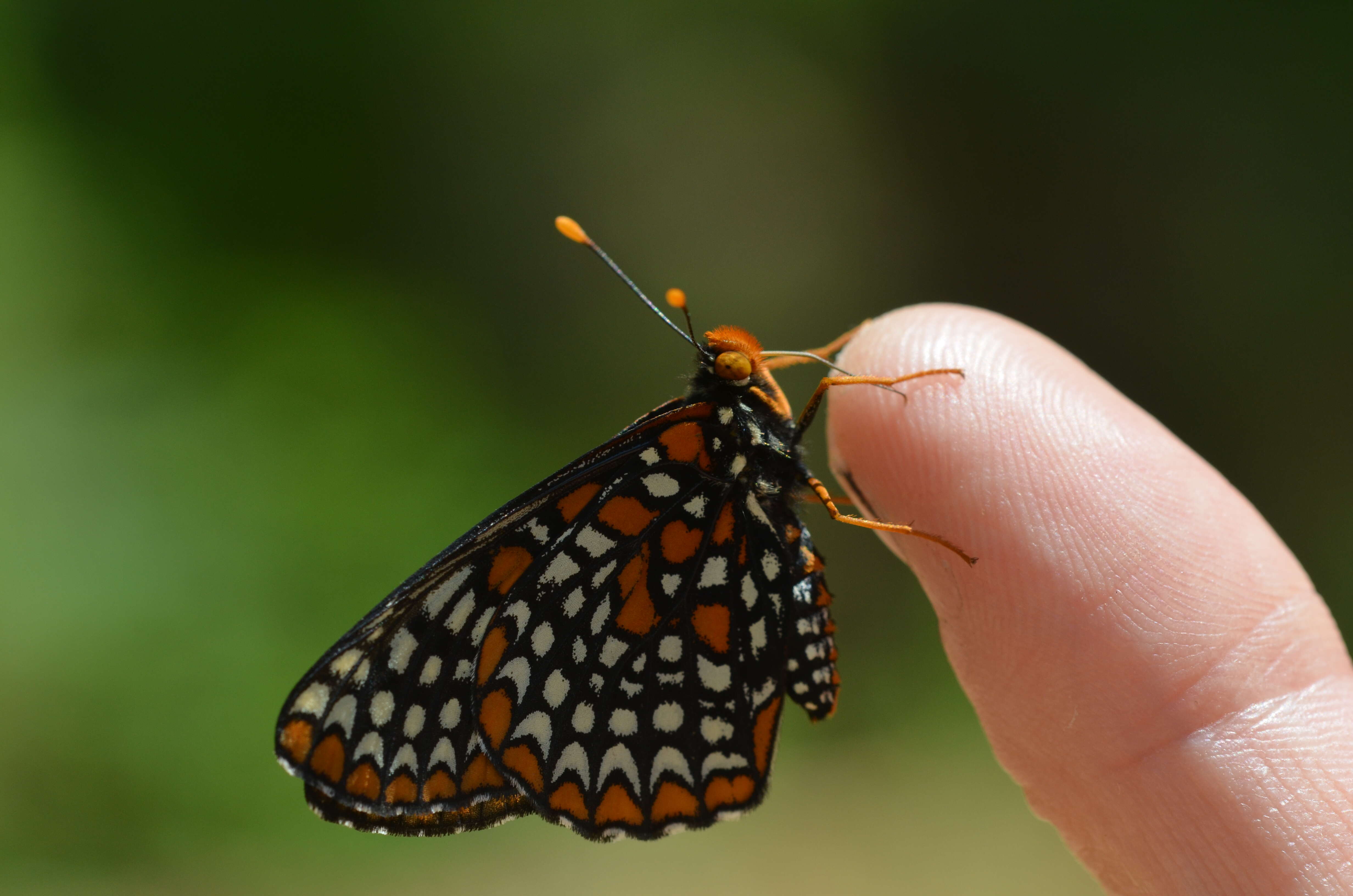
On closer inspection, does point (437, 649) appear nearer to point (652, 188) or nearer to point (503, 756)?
point (503, 756)

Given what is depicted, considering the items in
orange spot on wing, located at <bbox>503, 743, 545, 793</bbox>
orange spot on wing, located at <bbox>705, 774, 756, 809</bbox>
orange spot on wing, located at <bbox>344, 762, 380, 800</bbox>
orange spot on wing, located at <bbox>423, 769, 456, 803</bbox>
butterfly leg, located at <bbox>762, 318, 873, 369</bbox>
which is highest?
butterfly leg, located at <bbox>762, 318, 873, 369</bbox>

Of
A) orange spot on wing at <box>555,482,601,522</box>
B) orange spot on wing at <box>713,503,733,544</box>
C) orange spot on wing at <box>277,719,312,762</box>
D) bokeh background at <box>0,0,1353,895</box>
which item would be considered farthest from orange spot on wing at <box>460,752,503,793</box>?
bokeh background at <box>0,0,1353,895</box>

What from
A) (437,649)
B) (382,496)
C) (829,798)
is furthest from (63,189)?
(829,798)

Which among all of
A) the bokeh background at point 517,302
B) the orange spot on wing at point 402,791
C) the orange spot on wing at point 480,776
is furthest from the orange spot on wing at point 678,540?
the bokeh background at point 517,302

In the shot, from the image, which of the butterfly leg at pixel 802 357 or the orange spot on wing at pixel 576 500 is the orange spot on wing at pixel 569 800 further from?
the butterfly leg at pixel 802 357

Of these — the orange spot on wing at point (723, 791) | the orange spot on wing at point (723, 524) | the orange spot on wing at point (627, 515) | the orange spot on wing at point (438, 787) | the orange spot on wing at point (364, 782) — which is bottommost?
the orange spot on wing at point (723, 791)

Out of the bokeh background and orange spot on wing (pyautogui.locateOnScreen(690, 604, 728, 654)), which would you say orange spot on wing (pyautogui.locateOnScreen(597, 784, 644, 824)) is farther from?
the bokeh background

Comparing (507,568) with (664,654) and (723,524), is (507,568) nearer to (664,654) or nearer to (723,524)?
(664,654)
